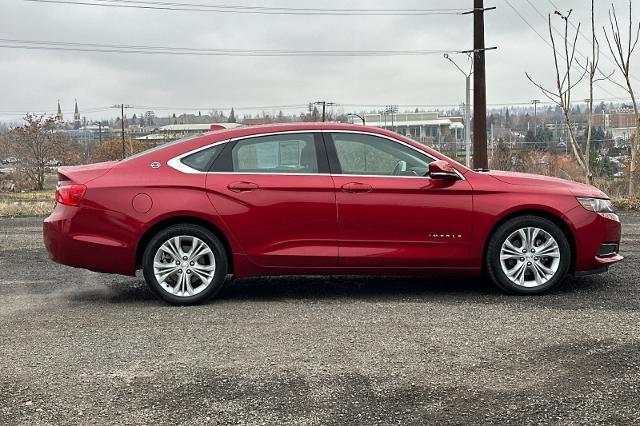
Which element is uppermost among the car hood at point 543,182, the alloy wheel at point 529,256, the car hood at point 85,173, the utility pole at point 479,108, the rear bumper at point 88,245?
the utility pole at point 479,108

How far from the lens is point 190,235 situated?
598 cm

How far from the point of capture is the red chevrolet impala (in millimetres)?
5969

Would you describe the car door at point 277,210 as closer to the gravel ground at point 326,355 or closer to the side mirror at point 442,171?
the gravel ground at point 326,355

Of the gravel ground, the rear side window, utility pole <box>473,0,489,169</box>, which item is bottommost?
the gravel ground

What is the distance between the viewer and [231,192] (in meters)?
6.02

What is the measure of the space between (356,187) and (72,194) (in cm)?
242

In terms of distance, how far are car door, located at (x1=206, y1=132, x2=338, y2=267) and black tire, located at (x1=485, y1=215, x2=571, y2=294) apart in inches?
54.6

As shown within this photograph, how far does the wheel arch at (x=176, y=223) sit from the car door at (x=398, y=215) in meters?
0.99

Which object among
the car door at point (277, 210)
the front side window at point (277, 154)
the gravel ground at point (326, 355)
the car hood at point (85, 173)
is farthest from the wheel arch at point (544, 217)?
the car hood at point (85, 173)

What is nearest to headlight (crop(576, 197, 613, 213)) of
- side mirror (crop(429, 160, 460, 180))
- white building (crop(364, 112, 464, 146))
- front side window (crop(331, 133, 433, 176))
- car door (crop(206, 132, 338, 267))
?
side mirror (crop(429, 160, 460, 180))

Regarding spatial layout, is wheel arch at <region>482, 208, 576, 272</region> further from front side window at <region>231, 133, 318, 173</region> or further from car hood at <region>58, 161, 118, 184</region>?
car hood at <region>58, 161, 118, 184</region>

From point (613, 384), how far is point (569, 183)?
2930 mm

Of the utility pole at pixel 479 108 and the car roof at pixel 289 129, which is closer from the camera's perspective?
the car roof at pixel 289 129

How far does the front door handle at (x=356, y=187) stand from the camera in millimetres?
6055
